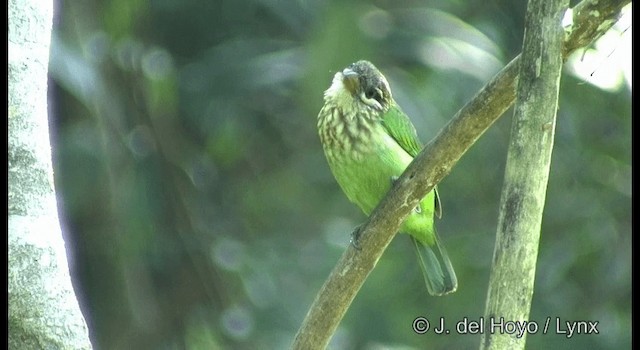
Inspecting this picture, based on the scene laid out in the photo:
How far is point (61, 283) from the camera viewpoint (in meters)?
2.71

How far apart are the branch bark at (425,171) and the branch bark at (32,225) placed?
3.17 ft

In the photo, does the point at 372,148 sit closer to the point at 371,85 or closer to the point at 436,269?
the point at 371,85

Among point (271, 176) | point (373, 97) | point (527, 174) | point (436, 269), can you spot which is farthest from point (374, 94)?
point (271, 176)

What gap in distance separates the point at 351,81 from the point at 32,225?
7.40 feet

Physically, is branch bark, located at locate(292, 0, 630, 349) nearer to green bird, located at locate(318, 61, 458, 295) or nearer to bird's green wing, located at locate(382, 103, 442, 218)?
green bird, located at locate(318, 61, 458, 295)

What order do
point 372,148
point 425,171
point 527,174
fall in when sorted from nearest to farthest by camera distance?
point 527,174
point 425,171
point 372,148

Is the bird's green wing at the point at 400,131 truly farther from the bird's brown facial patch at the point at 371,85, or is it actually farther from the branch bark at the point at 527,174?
the branch bark at the point at 527,174

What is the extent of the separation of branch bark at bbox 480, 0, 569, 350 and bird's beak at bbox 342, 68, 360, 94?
1.90 meters

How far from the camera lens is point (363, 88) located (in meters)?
4.70

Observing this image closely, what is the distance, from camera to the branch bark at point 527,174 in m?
2.59

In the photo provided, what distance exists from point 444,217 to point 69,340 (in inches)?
196

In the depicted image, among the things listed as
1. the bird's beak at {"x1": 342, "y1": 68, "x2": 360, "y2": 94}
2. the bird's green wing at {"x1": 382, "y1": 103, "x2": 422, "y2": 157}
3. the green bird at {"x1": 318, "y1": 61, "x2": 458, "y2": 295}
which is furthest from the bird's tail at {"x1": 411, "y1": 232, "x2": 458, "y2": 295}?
the bird's beak at {"x1": 342, "y1": 68, "x2": 360, "y2": 94}

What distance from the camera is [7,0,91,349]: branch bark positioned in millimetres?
2654

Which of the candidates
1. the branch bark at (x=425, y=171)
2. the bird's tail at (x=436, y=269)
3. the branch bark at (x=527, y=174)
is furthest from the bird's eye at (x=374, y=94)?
the branch bark at (x=527, y=174)
